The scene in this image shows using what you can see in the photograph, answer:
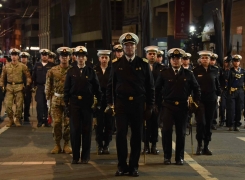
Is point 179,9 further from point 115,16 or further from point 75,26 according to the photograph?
point 75,26

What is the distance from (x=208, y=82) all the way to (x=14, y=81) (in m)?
6.32

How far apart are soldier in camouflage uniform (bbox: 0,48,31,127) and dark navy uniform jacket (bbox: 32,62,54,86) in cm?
39

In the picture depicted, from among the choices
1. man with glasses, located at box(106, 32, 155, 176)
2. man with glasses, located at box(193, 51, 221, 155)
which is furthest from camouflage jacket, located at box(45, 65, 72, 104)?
man with glasses, located at box(193, 51, 221, 155)

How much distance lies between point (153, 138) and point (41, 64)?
6.02m

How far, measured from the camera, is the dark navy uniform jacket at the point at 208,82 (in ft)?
38.8

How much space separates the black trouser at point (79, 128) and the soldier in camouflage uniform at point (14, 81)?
5.89 m

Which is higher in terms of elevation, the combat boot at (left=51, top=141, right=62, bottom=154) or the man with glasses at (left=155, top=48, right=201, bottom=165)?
the man with glasses at (left=155, top=48, right=201, bottom=165)

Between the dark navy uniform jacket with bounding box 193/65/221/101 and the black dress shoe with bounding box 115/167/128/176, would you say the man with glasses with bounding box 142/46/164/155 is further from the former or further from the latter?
the black dress shoe with bounding box 115/167/128/176

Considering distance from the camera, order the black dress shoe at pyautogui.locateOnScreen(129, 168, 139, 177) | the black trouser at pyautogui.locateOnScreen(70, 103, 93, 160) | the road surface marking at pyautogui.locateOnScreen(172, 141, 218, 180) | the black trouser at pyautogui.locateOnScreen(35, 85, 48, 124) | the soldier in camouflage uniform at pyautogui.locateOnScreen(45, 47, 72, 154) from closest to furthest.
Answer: the black dress shoe at pyautogui.locateOnScreen(129, 168, 139, 177) < the road surface marking at pyautogui.locateOnScreen(172, 141, 218, 180) < the black trouser at pyautogui.locateOnScreen(70, 103, 93, 160) < the soldier in camouflage uniform at pyautogui.locateOnScreen(45, 47, 72, 154) < the black trouser at pyautogui.locateOnScreen(35, 85, 48, 124)

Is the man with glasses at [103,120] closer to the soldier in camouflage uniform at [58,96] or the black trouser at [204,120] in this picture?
the soldier in camouflage uniform at [58,96]

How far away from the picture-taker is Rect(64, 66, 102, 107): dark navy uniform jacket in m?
10.3

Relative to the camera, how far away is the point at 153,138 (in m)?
11.7

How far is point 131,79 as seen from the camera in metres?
9.16

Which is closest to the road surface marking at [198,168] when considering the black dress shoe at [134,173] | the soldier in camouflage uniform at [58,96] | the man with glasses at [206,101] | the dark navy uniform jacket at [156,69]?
the man with glasses at [206,101]
